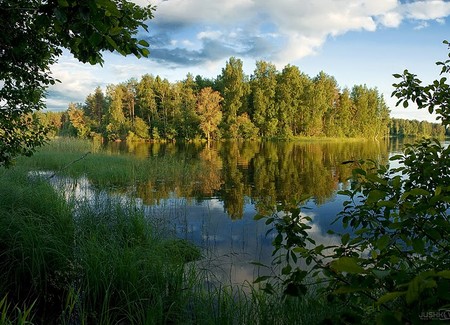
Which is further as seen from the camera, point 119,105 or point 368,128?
point 368,128

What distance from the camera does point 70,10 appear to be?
2.00m

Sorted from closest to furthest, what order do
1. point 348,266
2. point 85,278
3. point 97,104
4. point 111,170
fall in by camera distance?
point 348,266, point 85,278, point 111,170, point 97,104

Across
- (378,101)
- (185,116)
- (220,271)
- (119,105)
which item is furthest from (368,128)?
(220,271)

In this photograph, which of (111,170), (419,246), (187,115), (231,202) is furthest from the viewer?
(187,115)

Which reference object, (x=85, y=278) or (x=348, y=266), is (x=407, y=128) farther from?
(x=348, y=266)

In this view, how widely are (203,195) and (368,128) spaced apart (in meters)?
92.5

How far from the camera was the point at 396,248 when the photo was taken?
1833 mm

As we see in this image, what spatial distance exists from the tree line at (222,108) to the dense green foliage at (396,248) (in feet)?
204

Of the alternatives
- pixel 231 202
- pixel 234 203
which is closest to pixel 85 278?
pixel 234 203

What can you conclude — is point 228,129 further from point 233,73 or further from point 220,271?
point 220,271

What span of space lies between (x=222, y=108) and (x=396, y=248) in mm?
71465

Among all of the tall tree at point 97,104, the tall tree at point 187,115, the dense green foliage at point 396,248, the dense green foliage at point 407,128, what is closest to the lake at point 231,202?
the dense green foliage at point 396,248

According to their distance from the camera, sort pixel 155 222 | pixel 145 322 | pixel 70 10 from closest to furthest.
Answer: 1. pixel 70 10
2. pixel 145 322
3. pixel 155 222

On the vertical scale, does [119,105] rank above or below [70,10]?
above
